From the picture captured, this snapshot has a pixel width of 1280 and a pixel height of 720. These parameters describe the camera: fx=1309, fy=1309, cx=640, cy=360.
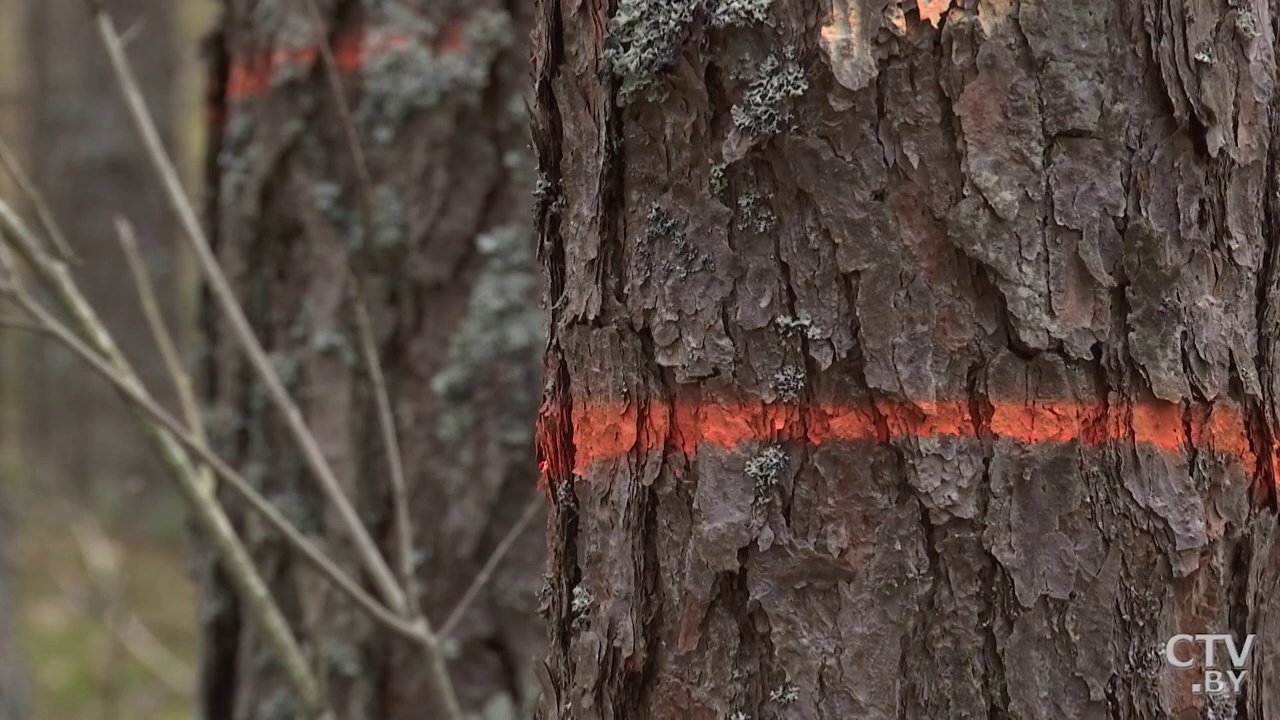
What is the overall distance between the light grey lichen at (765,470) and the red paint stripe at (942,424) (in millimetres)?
11

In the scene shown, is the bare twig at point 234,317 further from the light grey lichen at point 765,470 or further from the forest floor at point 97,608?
the forest floor at point 97,608

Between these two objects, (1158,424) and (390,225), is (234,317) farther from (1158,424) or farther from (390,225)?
(1158,424)

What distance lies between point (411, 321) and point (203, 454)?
630 millimetres

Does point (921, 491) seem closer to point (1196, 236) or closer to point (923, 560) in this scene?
point (923, 560)

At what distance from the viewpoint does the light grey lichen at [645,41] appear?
97cm

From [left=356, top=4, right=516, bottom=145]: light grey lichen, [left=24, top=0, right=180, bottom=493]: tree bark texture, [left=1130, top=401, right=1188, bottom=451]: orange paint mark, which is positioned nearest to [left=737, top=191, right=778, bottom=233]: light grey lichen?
[left=1130, top=401, right=1188, bottom=451]: orange paint mark

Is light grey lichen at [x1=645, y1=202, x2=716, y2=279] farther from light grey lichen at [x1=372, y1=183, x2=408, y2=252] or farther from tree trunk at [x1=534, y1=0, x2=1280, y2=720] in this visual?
light grey lichen at [x1=372, y1=183, x2=408, y2=252]

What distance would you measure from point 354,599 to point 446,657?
1.66 ft

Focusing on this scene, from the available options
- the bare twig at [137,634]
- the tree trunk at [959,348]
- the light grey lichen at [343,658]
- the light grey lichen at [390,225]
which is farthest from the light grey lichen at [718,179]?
the bare twig at [137,634]

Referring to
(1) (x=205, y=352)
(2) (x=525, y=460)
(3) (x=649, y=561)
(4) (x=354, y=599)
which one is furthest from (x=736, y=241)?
(1) (x=205, y=352)

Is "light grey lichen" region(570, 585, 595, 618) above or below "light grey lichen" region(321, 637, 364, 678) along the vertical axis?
above

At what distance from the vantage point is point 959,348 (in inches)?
36.5

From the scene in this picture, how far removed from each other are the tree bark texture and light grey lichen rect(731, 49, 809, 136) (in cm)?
629

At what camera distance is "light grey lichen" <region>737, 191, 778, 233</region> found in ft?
3.14
